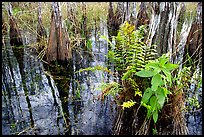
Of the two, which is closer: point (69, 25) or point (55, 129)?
point (55, 129)

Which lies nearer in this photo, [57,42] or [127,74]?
[127,74]

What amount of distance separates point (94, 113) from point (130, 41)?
4.41 feet

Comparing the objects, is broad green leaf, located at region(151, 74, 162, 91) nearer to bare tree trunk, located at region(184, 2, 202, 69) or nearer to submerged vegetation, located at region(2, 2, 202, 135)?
submerged vegetation, located at region(2, 2, 202, 135)

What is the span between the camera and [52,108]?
395 centimetres

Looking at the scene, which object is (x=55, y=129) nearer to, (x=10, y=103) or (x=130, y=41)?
(x=10, y=103)

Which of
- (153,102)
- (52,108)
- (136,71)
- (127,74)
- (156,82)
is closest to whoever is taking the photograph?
(156,82)

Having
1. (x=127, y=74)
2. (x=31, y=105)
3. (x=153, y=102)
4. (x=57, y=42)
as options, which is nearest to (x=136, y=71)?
(x=127, y=74)

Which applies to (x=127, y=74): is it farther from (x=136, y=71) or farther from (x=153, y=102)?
(x=153, y=102)

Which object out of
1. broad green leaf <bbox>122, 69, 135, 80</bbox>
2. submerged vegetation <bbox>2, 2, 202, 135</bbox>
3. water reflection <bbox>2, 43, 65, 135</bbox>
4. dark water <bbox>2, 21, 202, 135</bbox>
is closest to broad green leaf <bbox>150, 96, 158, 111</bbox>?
submerged vegetation <bbox>2, 2, 202, 135</bbox>

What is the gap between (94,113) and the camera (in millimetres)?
3814

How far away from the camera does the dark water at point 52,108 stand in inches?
136

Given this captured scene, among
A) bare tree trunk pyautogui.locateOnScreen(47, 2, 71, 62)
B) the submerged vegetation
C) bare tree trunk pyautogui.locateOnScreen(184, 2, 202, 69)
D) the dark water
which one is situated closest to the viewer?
the submerged vegetation

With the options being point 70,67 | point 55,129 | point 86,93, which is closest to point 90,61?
point 70,67

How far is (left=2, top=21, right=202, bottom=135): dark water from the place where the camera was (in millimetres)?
3465
